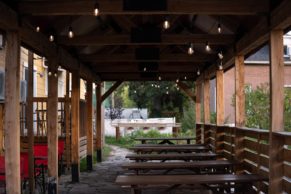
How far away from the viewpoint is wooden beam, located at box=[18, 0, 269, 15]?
6855 mm

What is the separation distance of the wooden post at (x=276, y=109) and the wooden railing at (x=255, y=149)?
2 centimetres

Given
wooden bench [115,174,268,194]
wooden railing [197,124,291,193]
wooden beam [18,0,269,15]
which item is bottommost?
wooden bench [115,174,268,194]

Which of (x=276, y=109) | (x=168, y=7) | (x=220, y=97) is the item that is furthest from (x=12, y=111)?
(x=220, y=97)

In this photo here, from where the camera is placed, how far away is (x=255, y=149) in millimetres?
8141

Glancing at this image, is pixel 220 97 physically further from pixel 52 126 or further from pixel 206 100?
pixel 52 126

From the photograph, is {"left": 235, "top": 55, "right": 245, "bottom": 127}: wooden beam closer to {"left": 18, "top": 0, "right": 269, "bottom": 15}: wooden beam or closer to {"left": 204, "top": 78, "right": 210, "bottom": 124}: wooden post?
{"left": 18, "top": 0, "right": 269, "bottom": 15}: wooden beam

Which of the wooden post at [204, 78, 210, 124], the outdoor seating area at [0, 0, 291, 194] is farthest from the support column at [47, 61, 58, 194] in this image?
the wooden post at [204, 78, 210, 124]

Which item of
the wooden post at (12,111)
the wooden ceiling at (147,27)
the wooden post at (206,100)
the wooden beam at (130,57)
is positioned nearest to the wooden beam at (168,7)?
the wooden ceiling at (147,27)

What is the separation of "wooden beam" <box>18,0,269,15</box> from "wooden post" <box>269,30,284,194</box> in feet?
1.65

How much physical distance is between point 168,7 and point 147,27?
2.38 metres

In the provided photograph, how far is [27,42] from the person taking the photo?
7.31 m

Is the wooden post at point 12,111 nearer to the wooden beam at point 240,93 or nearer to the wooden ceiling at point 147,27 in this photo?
the wooden ceiling at point 147,27

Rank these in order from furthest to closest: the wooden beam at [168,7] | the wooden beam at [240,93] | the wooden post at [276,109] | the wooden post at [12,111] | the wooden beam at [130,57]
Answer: the wooden beam at [130,57]
the wooden beam at [240,93]
the wooden beam at [168,7]
the wooden post at [276,109]
the wooden post at [12,111]

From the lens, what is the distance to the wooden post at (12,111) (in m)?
6.31
